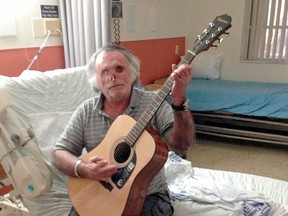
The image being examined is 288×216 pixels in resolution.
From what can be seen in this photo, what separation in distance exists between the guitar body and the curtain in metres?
1.08

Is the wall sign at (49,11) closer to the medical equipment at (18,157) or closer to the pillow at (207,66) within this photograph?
the medical equipment at (18,157)

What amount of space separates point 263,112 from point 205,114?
619mm

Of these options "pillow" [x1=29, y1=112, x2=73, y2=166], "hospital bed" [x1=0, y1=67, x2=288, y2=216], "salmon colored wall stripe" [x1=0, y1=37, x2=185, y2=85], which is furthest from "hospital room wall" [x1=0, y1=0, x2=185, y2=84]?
"pillow" [x1=29, y1=112, x2=73, y2=166]

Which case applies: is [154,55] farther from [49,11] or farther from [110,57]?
[110,57]

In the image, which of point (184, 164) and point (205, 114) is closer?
point (184, 164)

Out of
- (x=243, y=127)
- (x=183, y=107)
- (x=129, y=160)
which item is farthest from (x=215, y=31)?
(x=243, y=127)

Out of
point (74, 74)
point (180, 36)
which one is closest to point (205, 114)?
point (180, 36)

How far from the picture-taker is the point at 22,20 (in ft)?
6.52

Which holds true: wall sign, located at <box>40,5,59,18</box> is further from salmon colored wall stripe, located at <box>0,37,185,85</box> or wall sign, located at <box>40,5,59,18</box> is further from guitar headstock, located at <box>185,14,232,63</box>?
guitar headstock, located at <box>185,14,232,63</box>

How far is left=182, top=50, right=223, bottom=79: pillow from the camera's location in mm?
3922

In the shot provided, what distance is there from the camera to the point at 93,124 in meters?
1.29

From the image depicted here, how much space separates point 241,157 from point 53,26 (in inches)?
84.5

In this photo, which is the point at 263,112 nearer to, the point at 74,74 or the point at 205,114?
the point at 205,114

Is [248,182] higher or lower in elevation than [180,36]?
lower
